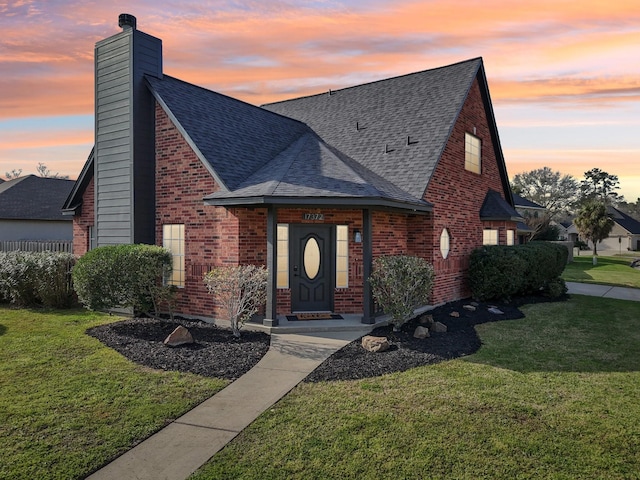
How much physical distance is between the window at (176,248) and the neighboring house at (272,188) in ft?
0.12

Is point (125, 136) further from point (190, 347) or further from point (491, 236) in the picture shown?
point (491, 236)

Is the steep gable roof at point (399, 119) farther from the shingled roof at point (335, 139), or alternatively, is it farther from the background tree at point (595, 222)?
the background tree at point (595, 222)

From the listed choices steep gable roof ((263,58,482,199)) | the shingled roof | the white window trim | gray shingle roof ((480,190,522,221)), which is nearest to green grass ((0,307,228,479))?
the shingled roof

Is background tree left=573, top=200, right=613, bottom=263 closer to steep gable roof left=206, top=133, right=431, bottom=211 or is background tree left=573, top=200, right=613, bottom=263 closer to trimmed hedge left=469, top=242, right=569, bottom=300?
trimmed hedge left=469, top=242, right=569, bottom=300

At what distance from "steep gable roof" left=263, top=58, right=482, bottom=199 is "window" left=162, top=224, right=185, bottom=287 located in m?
6.04

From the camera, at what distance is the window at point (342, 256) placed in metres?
11.0

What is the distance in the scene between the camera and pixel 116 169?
12.0 meters

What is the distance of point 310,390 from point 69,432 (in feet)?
9.84

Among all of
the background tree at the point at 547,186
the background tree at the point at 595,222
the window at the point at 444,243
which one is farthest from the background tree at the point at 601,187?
the window at the point at 444,243

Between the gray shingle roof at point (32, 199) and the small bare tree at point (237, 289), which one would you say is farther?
the gray shingle roof at point (32, 199)

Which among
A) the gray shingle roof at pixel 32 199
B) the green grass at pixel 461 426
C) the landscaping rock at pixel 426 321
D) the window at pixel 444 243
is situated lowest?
the green grass at pixel 461 426

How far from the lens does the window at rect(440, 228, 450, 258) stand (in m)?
13.1

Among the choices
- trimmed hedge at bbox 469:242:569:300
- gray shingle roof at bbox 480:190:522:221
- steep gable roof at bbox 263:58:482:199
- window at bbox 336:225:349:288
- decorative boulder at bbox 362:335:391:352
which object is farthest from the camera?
gray shingle roof at bbox 480:190:522:221

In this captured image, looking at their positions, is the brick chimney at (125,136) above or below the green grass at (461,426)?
above
